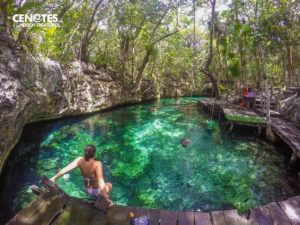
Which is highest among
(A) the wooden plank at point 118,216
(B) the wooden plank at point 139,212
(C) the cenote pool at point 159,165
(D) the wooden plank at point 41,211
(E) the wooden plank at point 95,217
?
(D) the wooden plank at point 41,211

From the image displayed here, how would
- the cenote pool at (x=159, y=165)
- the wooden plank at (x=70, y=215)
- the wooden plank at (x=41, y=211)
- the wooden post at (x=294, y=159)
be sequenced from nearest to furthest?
1. the wooden plank at (x=41, y=211)
2. the wooden plank at (x=70, y=215)
3. the cenote pool at (x=159, y=165)
4. the wooden post at (x=294, y=159)

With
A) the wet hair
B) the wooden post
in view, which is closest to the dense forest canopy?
the wooden post

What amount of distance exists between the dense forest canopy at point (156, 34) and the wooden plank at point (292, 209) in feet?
27.7

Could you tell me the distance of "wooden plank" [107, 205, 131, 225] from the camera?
14.5ft

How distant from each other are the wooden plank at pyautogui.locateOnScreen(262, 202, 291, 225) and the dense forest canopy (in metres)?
8.89

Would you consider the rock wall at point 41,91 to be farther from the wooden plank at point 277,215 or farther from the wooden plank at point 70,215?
the wooden plank at point 277,215

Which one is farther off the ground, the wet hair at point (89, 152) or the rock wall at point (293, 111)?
the wet hair at point (89, 152)

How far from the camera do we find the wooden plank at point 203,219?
15.2 ft

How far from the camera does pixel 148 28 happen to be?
24422 millimetres

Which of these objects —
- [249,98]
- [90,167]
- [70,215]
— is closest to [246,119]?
[249,98]

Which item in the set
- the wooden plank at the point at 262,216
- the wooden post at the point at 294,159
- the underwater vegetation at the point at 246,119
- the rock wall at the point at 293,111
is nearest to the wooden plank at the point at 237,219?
the wooden plank at the point at 262,216

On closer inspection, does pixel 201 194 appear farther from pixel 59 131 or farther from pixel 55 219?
pixel 59 131

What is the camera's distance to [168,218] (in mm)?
4711

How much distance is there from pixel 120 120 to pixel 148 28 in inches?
439
